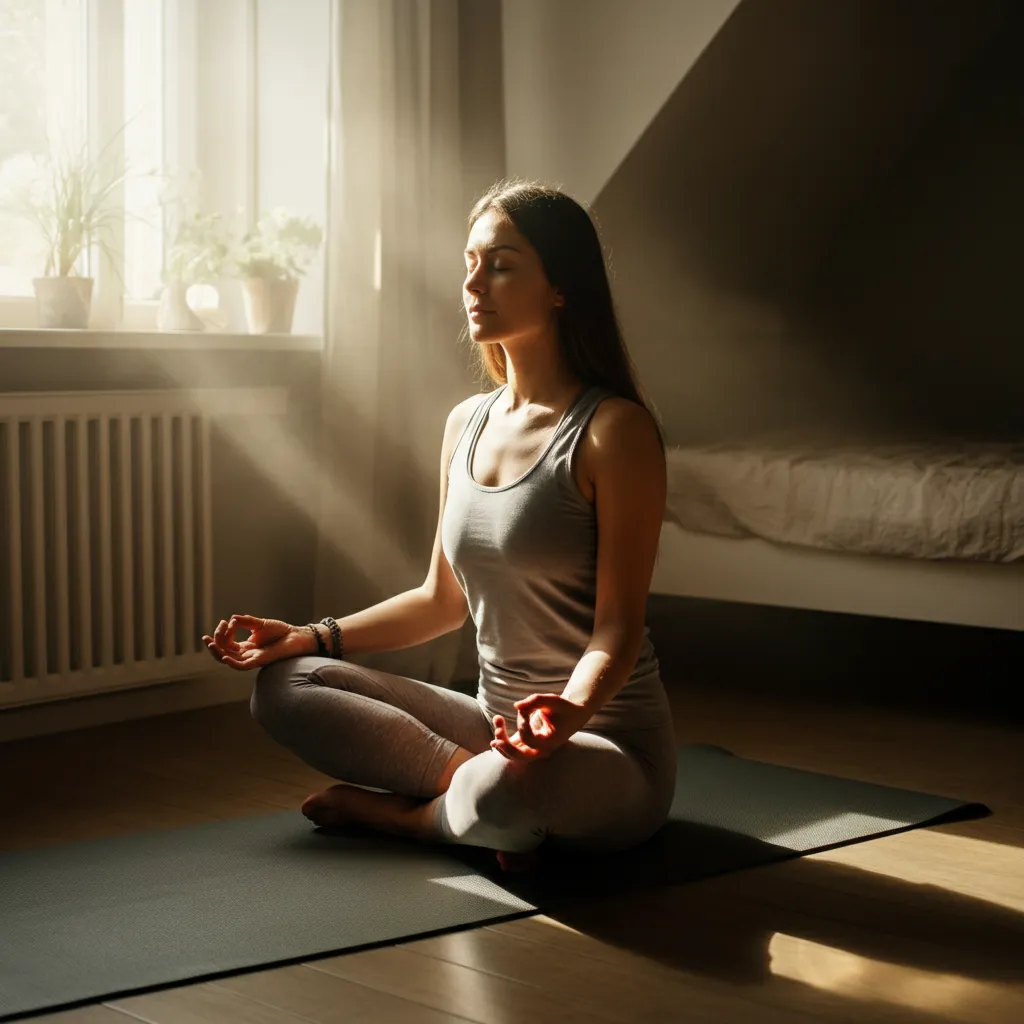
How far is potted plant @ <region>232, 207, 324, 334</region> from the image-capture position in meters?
3.25

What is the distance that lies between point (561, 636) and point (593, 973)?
1.62 ft

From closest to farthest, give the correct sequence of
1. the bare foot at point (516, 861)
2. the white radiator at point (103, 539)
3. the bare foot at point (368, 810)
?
1. the bare foot at point (516, 861)
2. the bare foot at point (368, 810)
3. the white radiator at point (103, 539)

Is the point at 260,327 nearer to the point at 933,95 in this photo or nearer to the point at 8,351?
the point at 8,351

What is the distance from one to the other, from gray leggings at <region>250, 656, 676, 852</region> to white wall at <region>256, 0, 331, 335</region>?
4.77 feet

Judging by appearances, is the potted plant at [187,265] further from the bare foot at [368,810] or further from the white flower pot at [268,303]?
the bare foot at [368,810]

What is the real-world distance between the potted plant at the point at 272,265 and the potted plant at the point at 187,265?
2.5 inches

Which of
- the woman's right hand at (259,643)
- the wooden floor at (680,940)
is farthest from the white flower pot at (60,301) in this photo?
the woman's right hand at (259,643)

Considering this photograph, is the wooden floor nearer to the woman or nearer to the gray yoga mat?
the gray yoga mat

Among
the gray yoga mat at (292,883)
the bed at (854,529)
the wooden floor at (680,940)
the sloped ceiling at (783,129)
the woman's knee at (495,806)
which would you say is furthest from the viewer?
the sloped ceiling at (783,129)

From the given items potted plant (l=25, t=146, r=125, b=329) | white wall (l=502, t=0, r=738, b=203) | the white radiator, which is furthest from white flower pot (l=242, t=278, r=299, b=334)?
white wall (l=502, t=0, r=738, b=203)

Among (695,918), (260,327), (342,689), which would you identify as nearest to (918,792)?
(695,918)

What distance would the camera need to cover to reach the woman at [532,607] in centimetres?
188

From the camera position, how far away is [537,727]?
1.72 metres

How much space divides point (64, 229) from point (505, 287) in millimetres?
1364
